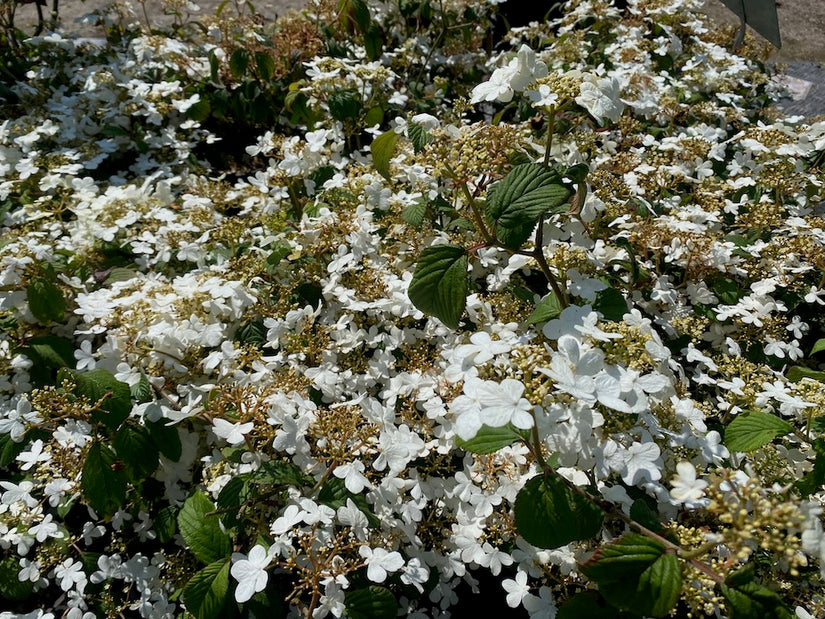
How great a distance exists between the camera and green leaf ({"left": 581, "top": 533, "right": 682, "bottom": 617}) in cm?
106

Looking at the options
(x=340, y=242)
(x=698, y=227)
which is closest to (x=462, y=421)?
(x=340, y=242)

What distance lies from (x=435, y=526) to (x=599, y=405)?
58cm

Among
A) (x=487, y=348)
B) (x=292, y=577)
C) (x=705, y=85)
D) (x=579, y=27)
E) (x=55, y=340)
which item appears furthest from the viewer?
(x=579, y=27)

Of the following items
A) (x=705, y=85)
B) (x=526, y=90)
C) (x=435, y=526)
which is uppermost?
(x=526, y=90)

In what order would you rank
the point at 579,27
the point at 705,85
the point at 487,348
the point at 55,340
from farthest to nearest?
1. the point at 579,27
2. the point at 705,85
3. the point at 55,340
4. the point at 487,348

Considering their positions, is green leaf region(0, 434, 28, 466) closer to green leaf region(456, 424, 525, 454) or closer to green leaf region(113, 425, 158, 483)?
green leaf region(113, 425, 158, 483)

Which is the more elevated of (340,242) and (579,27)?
(579,27)

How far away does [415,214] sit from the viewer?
1946mm

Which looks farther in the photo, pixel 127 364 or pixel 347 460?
pixel 127 364

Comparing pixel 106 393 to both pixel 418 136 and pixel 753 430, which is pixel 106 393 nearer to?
pixel 418 136

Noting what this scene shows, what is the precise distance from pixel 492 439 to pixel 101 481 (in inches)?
42.8

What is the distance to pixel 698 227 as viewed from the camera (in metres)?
2.04

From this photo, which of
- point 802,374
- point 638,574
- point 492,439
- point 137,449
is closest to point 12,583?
point 137,449

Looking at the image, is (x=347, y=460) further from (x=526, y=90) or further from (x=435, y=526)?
(x=526, y=90)
